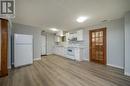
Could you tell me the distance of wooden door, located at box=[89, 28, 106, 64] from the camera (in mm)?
4797

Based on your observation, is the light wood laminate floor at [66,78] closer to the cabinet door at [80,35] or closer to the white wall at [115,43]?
the white wall at [115,43]

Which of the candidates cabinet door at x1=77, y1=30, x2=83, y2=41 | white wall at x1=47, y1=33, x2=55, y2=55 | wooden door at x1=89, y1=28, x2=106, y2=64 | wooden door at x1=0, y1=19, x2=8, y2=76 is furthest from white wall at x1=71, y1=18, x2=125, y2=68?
white wall at x1=47, y1=33, x2=55, y2=55

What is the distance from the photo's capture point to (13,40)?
4.58 m

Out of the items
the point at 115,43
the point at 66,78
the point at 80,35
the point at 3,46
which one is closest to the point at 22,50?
the point at 3,46

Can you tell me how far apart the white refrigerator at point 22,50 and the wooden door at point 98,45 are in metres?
3.87

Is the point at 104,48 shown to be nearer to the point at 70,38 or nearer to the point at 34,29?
the point at 70,38

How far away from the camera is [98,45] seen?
513 cm

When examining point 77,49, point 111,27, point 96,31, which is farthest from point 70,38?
point 111,27

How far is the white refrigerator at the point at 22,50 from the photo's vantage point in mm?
4210

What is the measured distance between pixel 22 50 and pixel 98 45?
438 cm

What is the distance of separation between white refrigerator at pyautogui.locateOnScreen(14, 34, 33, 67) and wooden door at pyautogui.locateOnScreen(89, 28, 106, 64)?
387 centimetres

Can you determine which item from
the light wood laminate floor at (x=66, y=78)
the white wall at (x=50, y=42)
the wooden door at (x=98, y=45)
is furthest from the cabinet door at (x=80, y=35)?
the white wall at (x=50, y=42)

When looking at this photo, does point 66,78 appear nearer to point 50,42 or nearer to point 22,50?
point 22,50

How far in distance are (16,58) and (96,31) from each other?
4.79m
